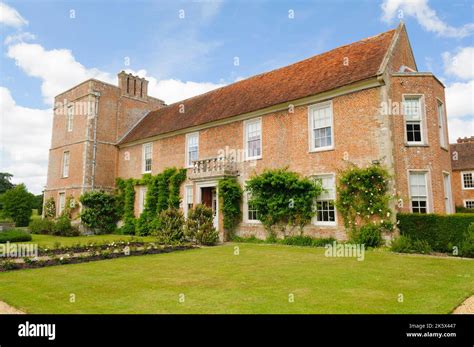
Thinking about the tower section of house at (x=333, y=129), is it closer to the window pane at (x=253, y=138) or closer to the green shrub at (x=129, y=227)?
the window pane at (x=253, y=138)

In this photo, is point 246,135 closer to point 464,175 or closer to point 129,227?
point 129,227

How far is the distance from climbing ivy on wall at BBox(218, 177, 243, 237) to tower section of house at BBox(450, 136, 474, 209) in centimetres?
2587

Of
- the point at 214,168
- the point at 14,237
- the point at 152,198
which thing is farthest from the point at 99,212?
the point at 214,168

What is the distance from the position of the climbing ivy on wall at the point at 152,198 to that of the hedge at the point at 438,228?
1324 cm

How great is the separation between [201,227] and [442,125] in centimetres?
1243

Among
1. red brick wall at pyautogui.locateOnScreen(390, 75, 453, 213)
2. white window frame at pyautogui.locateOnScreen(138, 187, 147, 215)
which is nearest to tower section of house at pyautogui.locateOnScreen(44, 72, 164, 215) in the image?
white window frame at pyautogui.locateOnScreen(138, 187, 147, 215)

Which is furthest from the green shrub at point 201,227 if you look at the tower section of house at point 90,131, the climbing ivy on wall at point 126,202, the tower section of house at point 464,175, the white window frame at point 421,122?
the tower section of house at point 464,175

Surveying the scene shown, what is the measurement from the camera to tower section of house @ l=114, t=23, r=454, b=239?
13.4 meters

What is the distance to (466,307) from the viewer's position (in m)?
5.27

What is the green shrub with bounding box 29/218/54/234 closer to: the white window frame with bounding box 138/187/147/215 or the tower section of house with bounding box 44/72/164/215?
the tower section of house with bounding box 44/72/164/215
